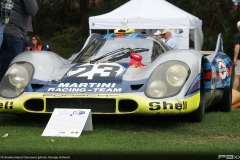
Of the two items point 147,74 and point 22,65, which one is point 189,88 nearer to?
point 147,74

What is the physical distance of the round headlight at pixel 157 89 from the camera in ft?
20.4

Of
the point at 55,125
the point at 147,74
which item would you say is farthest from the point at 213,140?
the point at 55,125

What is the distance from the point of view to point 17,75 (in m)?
6.66

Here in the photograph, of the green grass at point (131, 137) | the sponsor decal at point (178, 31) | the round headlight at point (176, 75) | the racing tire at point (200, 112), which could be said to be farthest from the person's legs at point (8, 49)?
the sponsor decal at point (178, 31)

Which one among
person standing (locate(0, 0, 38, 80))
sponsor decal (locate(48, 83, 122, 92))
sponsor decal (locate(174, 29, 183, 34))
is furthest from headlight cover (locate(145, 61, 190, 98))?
sponsor decal (locate(174, 29, 183, 34))

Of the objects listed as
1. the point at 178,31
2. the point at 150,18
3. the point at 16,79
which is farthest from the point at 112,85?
the point at 178,31

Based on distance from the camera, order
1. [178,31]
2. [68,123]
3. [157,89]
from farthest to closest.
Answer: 1. [178,31]
2. [157,89]
3. [68,123]

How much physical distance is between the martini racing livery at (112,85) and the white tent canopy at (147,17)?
33.5ft

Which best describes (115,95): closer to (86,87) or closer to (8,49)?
(86,87)

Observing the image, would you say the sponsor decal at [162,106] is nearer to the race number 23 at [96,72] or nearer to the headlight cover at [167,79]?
the headlight cover at [167,79]

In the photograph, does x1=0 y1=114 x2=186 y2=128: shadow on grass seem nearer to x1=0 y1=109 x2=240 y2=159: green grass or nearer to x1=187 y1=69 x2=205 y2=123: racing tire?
x1=0 y1=109 x2=240 y2=159: green grass

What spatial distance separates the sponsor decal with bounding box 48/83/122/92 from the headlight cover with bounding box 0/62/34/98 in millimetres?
357

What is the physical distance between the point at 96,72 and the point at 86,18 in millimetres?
20376

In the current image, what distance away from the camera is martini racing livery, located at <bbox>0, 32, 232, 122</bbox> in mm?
6180
